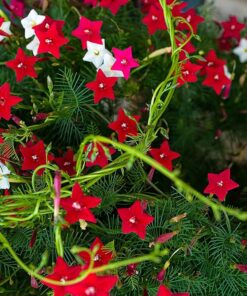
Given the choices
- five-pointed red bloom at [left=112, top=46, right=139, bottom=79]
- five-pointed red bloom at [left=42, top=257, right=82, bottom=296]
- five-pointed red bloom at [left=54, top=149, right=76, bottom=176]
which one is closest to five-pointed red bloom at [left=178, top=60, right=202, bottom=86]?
five-pointed red bloom at [left=112, top=46, right=139, bottom=79]

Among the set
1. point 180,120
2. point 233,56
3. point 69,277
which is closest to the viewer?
point 69,277

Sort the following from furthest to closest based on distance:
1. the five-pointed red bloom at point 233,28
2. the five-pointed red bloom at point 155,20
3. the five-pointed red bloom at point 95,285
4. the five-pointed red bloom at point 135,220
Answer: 1. the five-pointed red bloom at point 233,28
2. the five-pointed red bloom at point 155,20
3. the five-pointed red bloom at point 135,220
4. the five-pointed red bloom at point 95,285

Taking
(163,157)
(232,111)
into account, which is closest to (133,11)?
(232,111)

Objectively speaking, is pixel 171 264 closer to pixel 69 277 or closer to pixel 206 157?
pixel 69 277

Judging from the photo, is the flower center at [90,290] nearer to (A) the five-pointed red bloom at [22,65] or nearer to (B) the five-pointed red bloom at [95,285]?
(B) the five-pointed red bloom at [95,285]

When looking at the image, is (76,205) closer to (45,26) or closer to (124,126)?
(124,126)

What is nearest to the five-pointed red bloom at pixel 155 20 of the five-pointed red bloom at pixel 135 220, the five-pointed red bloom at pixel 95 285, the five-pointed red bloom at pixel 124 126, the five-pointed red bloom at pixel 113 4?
the five-pointed red bloom at pixel 113 4

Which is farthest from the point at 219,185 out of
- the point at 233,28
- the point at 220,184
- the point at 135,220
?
the point at 233,28
